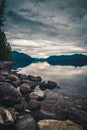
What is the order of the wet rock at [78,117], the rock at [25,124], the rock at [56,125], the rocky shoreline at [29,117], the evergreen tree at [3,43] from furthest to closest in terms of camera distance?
the evergreen tree at [3,43] < the wet rock at [78,117] < the rock at [56,125] < the rocky shoreline at [29,117] < the rock at [25,124]

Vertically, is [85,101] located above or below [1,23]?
below

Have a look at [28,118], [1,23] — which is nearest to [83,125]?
[28,118]

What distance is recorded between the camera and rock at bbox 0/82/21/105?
18344mm

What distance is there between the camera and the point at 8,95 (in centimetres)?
1869

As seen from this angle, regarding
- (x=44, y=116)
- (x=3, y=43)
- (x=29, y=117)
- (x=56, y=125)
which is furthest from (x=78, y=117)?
(x=3, y=43)

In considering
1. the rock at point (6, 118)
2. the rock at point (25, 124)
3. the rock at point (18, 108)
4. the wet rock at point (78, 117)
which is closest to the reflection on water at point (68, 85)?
the rock at point (18, 108)

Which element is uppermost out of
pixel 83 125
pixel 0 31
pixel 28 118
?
pixel 0 31

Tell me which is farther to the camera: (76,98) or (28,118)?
(76,98)

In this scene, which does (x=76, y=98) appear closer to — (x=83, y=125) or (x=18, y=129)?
(x=83, y=125)

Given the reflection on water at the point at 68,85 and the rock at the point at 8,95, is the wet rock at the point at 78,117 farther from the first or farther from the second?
the reflection on water at the point at 68,85

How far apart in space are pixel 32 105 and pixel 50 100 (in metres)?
5.33

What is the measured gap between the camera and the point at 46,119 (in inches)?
626

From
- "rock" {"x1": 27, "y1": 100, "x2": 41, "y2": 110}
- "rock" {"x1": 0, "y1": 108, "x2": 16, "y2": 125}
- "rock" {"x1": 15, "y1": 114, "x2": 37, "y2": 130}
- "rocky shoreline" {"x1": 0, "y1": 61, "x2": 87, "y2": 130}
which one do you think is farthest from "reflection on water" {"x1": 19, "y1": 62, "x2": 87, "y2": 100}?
"rock" {"x1": 0, "y1": 108, "x2": 16, "y2": 125}

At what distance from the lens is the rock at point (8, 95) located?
60.2 feet
